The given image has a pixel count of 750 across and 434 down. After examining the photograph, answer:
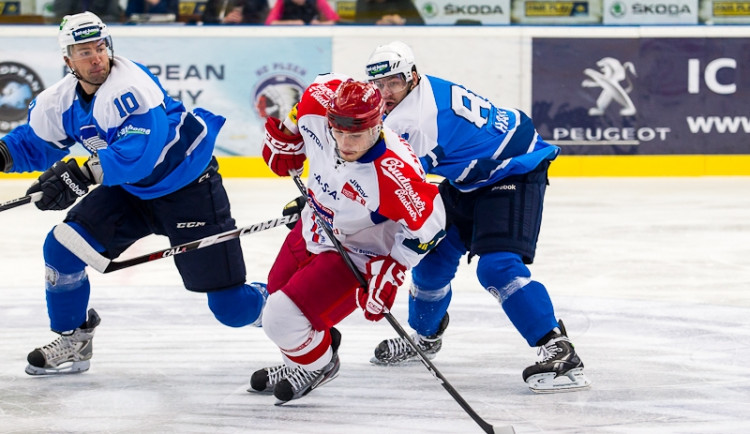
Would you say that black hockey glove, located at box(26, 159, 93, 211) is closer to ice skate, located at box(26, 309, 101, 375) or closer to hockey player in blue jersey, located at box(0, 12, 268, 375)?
hockey player in blue jersey, located at box(0, 12, 268, 375)

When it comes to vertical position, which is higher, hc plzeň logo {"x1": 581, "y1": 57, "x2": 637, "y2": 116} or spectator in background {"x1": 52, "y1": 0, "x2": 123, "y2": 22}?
spectator in background {"x1": 52, "y1": 0, "x2": 123, "y2": 22}

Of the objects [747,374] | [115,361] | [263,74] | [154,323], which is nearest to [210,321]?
[154,323]

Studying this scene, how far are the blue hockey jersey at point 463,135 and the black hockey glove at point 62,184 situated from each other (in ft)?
2.96

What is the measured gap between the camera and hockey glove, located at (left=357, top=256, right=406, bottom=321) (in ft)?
10.4

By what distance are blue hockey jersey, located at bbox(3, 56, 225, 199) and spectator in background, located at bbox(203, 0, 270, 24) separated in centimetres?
456

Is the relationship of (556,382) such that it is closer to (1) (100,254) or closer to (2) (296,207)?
(2) (296,207)

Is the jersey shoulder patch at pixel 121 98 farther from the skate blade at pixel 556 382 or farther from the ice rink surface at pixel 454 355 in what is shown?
the skate blade at pixel 556 382

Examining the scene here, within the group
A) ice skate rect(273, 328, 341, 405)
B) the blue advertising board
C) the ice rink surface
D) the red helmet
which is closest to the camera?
the red helmet

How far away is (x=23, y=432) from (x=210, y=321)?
55.4 inches

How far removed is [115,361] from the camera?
400 centimetres

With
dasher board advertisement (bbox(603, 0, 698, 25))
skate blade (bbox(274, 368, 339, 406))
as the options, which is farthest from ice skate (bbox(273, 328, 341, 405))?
dasher board advertisement (bbox(603, 0, 698, 25))

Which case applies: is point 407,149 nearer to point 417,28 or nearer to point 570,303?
point 570,303

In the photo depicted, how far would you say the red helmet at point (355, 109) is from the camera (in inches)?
118

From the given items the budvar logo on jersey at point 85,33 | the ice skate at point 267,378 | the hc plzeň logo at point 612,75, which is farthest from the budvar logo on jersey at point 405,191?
the hc plzeň logo at point 612,75
